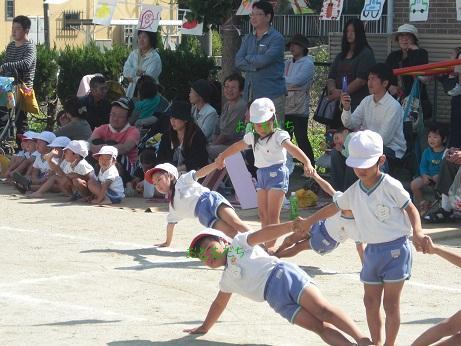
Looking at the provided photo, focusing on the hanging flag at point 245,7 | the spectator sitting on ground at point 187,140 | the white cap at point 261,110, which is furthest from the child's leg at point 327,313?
the hanging flag at point 245,7

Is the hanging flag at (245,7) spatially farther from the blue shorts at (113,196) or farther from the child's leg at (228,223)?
the child's leg at (228,223)

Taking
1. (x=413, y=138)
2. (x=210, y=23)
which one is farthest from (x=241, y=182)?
(x=210, y=23)

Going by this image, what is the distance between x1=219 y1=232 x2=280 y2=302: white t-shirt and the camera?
6.80m

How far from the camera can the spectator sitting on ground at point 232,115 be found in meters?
13.3

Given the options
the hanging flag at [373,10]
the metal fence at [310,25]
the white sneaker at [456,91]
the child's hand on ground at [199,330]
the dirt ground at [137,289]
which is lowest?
the dirt ground at [137,289]

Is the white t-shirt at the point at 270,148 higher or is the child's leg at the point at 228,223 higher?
the white t-shirt at the point at 270,148

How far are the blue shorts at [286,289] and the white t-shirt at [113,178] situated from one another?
20.5 feet

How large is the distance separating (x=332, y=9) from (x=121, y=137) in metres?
3.30

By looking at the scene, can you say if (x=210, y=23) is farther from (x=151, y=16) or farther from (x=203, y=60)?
(x=203, y=60)

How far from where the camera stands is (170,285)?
28.7ft

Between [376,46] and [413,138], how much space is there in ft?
9.34

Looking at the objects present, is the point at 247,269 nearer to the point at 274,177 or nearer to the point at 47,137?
the point at 274,177

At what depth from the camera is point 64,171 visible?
43.4ft

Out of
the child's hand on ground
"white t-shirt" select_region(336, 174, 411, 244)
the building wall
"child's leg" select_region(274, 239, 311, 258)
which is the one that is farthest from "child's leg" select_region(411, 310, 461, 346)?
the building wall
